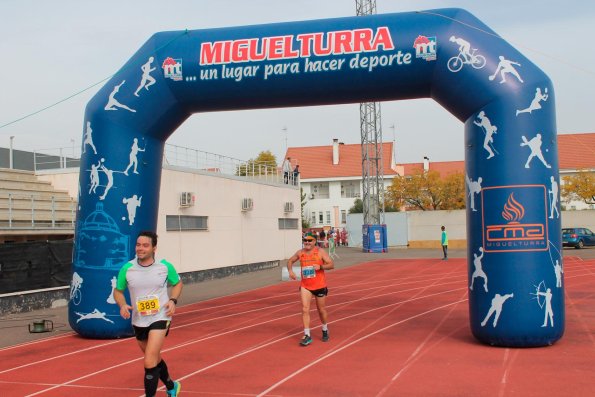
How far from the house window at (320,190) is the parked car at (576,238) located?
34410mm

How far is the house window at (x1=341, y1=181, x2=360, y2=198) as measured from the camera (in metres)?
70.8

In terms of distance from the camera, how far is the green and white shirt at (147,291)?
6.57m

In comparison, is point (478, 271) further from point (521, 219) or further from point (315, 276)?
point (315, 276)

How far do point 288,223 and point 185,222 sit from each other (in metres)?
11.0

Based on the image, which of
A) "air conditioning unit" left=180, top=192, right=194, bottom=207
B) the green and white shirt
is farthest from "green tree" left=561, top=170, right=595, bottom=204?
the green and white shirt

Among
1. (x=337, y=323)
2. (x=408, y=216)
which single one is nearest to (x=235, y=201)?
(x=337, y=323)

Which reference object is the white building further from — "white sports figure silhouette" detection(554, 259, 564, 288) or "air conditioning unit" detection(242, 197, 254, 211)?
"white sports figure silhouette" detection(554, 259, 564, 288)

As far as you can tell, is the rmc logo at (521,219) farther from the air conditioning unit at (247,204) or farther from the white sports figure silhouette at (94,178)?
the air conditioning unit at (247,204)

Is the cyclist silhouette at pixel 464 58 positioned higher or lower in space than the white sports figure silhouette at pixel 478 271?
higher

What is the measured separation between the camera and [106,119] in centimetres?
1148

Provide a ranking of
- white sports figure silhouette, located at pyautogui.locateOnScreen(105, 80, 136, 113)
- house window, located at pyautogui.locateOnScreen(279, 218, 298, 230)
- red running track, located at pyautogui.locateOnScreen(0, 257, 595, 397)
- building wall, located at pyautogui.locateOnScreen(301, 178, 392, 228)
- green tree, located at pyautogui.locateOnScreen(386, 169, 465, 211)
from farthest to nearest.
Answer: building wall, located at pyautogui.locateOnScreen(301, 178, 392, 228), green tree, located at pyautogui.locateOnScreen(386, 169, 465, 211), house window, located at pyautogui.locateOnScreen(279, 218, 298, 230), white sports figure silhouette, located at pyautogui.locateOnScreen(105, 80, 136, 113), red running track, located at pyautogui.locateOnScreen(0, 257, 595, 397)

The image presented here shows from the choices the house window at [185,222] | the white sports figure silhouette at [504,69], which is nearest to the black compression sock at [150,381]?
the white sports figure silhouette at [504,69]

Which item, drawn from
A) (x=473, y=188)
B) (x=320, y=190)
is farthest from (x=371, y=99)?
(x=320, y=190)

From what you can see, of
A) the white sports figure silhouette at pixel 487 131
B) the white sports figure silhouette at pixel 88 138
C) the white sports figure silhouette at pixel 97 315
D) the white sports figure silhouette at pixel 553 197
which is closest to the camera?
the white sports figure silhouette at pixel 553 197
